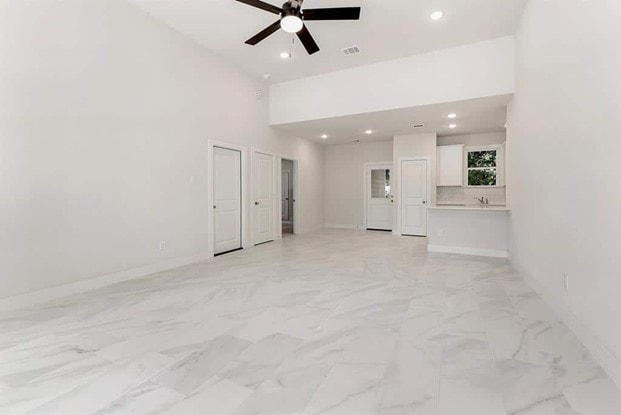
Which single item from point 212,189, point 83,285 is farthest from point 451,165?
point 83,285

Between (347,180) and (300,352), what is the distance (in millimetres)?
8076

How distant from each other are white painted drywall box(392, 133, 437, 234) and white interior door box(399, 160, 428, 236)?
13cm

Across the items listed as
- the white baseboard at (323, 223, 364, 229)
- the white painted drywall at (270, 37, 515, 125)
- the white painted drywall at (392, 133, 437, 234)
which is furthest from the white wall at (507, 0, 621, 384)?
the white baseboard at (323, 223, 364, 229)

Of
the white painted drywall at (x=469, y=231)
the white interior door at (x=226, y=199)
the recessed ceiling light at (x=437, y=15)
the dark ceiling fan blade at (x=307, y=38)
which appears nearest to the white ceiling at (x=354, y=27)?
the recessed ceiling light at (x=437, y=15)

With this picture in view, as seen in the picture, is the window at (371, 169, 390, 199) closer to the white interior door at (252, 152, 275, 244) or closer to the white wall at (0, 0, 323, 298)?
the white interior door at (252, 152, 275, 244)

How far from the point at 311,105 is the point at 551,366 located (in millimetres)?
5721

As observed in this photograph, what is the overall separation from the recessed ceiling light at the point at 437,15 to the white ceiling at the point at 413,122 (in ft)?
4.98

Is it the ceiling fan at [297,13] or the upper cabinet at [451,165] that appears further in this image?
the upper cabinet at [451,165]

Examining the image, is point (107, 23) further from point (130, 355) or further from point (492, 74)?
point (492, 74)

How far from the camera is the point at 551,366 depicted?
78.1 inches

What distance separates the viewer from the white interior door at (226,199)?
18.7 feet

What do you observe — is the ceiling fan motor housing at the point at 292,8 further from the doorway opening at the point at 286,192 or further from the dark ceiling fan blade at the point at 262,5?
the doorway opening at the point at 286,192

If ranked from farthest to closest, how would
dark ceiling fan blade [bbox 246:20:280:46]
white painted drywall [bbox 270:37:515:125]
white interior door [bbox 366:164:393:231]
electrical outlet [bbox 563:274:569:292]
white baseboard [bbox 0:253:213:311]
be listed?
white interior door [bbox 366:164:393:231]
white painted drywall [bbox 270:37:515:125]
dark ceiling fan blade [bbox 246:20:280:46]
white baseboard [bbox 0:253:213:311]
electrical outlet [bbox 563:274:569:292]

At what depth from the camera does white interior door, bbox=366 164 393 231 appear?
9.36 m
